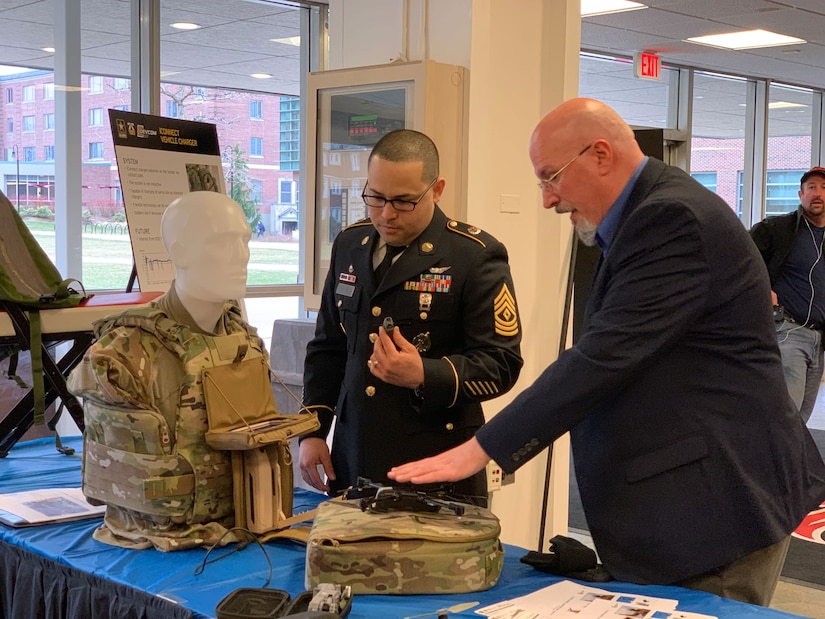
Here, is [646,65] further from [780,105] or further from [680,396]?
[680,396]

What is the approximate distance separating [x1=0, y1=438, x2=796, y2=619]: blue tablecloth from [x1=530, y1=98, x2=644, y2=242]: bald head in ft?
2.27

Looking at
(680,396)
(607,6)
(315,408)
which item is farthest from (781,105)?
(680,396)

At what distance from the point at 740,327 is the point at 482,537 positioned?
0.58m

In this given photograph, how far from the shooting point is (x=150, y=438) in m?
1.88

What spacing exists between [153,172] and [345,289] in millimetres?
1727

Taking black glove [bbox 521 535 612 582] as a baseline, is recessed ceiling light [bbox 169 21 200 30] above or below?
above

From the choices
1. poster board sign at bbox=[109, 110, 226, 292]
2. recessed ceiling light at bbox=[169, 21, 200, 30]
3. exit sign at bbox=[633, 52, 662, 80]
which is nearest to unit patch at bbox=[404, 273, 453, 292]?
poster board sign at bbox=[109, 110, 226, 292]

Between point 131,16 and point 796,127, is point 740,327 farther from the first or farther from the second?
point 796,127

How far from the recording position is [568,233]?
3.85m

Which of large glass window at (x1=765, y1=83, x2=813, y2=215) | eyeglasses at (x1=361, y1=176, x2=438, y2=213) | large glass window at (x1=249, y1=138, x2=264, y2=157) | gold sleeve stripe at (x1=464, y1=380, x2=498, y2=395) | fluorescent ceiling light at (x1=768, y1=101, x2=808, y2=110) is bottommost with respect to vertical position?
gold sleeve stripe at (x1=464, y1=380, x2=498, y2=395)

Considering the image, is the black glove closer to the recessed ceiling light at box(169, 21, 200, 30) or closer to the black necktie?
the black necktie

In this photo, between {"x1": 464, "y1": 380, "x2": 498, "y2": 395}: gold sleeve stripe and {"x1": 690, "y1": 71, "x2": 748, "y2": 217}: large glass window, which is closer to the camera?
{"x1": 464, "y1": 380, "x2": 498, "y2": 395}: gold sleeve stripe

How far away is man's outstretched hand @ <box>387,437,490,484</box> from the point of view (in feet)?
5.46

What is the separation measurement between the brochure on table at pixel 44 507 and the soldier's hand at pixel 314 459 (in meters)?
0.48
